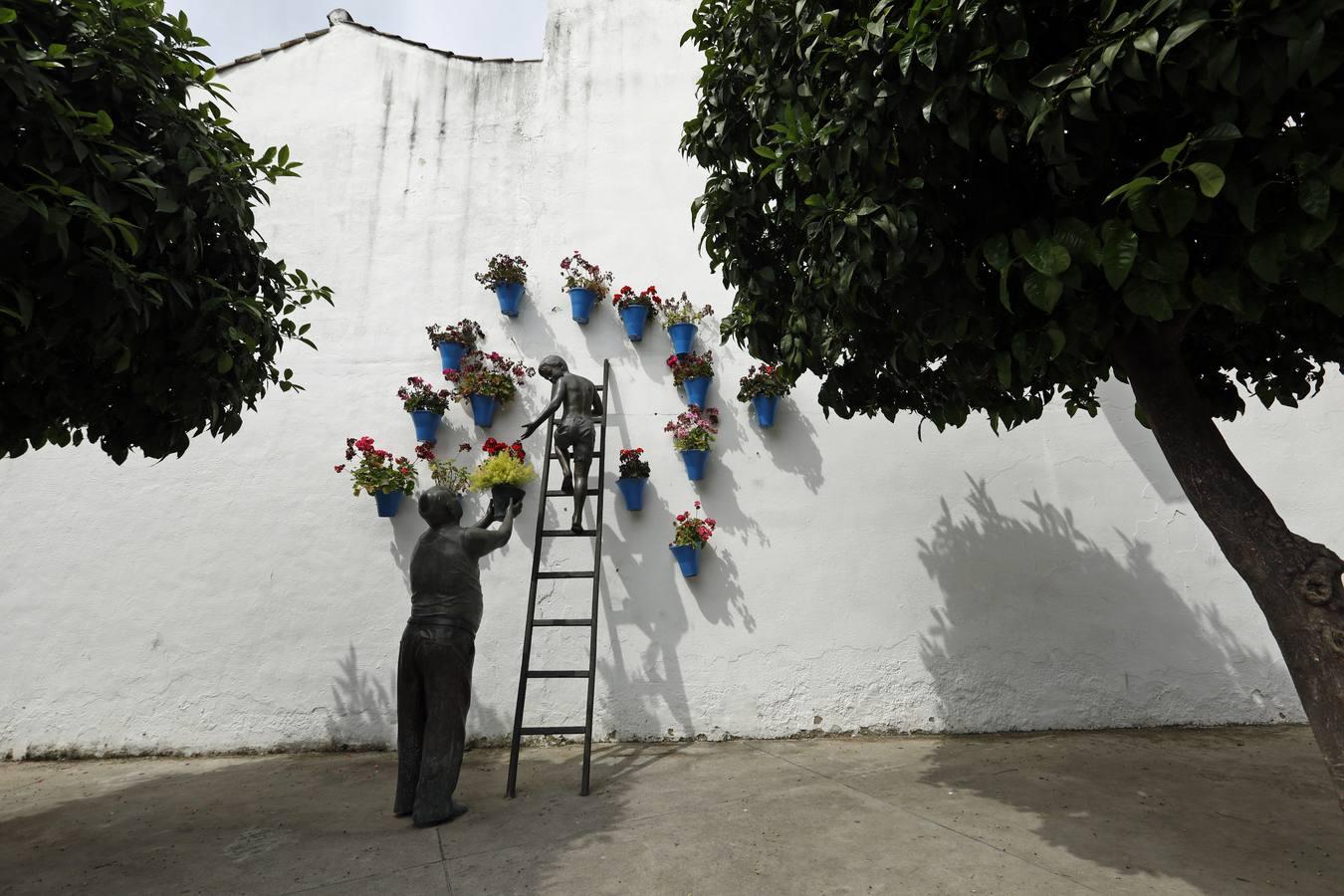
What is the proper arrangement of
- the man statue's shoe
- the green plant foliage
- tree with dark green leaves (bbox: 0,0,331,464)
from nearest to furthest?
1. the green plant foliage
2. tree with dark green leaves (bbox: 0,0,331,464)
3. the man statue's shoe

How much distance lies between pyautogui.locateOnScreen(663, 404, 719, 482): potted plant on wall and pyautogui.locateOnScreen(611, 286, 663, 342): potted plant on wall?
70 cm

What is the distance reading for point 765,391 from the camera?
5121mm

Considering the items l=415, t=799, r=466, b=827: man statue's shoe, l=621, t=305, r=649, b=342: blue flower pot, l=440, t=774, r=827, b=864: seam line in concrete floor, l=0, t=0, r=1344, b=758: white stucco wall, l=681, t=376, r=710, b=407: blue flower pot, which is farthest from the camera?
l=621, t=305, r=649, b=342: blue flower pot

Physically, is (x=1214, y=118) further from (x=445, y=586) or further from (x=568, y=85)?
(x=568, y=85)

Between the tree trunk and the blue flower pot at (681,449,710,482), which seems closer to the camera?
the tree trunk

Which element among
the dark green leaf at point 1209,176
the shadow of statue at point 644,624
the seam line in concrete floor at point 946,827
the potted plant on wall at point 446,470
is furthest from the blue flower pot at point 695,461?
the dark green leaf at point 1209,176

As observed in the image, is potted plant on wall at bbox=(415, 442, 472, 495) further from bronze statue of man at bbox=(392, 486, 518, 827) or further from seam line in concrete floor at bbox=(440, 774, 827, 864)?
seam line in concrete floor at bbox=(440, 774, 827, 864)

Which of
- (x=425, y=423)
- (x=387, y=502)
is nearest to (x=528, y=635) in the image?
(x=387, y=502)

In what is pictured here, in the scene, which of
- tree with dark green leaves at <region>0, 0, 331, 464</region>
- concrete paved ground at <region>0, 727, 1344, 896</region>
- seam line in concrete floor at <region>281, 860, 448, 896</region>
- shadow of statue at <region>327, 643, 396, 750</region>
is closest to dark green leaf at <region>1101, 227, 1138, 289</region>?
concrete paved ground at <region>0, 727, 1344, 896</region>

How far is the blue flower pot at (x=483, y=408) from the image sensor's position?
5.24 meters

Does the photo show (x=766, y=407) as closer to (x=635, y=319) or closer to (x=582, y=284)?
(x=635, y=319)

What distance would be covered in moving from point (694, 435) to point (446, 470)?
1.78 meters

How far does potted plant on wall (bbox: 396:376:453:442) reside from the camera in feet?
17.2

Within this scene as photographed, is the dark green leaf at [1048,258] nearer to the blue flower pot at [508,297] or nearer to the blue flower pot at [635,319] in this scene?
the blue flower pot at [635,319]
